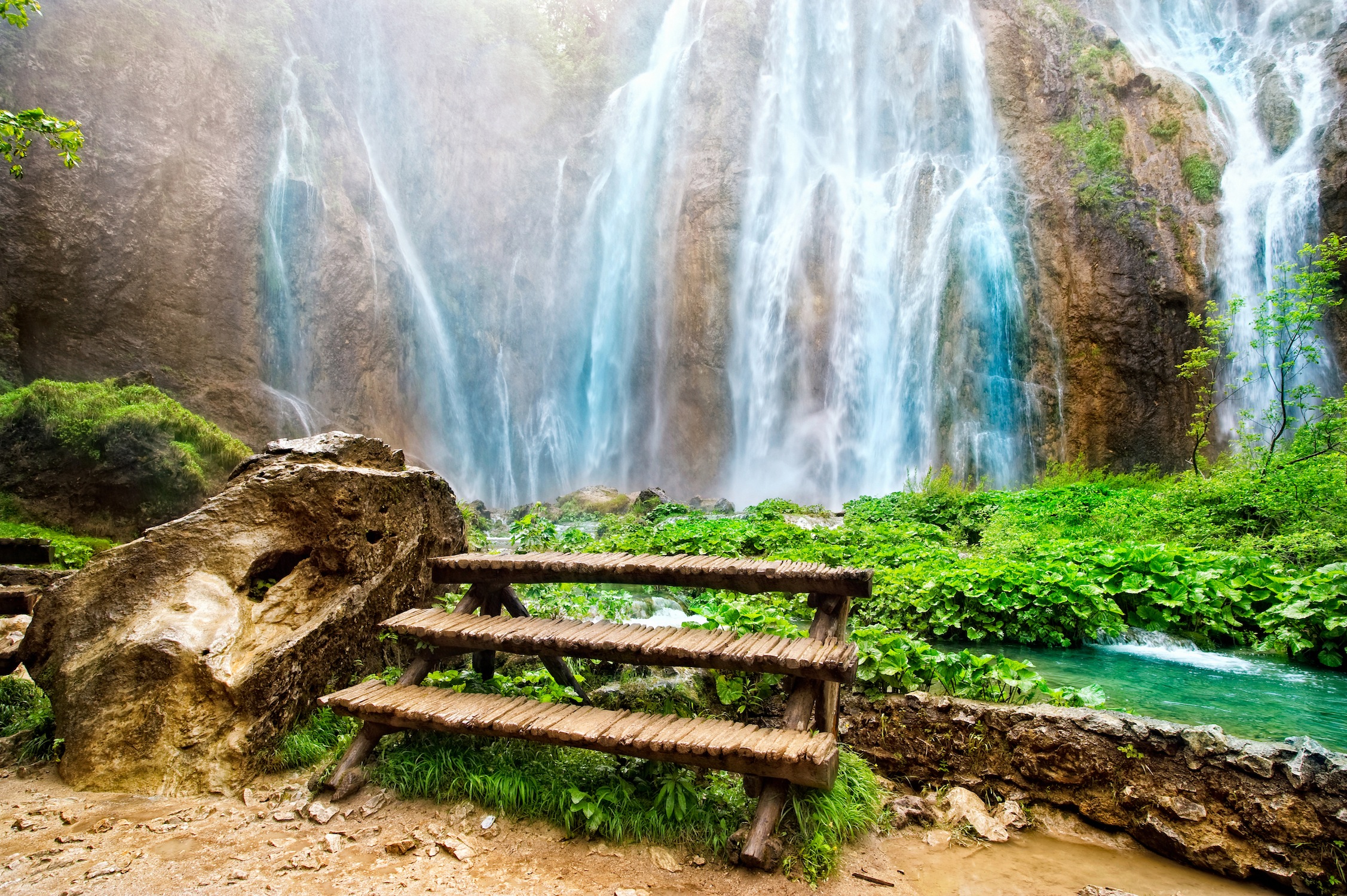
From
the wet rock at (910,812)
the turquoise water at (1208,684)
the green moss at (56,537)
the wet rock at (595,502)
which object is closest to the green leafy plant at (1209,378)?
the turquoise water at (1208,684)

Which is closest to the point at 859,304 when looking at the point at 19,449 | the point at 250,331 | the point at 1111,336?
the point at 1111,336

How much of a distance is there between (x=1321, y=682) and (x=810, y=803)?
4.36 m

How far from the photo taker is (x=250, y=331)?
19.7 meters

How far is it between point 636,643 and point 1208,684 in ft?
14.0

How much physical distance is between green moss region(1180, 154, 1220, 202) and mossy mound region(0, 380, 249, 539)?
77.3ft

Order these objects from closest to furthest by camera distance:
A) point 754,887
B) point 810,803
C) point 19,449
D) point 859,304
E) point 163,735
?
point 754,887
point 810,803
point 163,735
point 19,449
point 859,304

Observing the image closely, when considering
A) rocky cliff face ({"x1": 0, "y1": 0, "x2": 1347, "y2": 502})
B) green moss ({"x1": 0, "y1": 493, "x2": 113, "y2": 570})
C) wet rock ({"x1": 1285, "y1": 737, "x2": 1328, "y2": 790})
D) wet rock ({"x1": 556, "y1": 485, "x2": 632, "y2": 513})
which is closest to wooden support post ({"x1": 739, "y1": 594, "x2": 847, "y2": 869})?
wet rock ({"x1": 1285, "y1": 737, "x2": 1328, "y2": 790})

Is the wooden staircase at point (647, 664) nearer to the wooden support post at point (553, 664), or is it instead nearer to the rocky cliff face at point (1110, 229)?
the wooden support post at point (553, 664)

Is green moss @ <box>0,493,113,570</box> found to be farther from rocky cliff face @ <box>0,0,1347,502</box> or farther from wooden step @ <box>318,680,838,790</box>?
rocky cliff face @ <box>0,0,1347,502</box>

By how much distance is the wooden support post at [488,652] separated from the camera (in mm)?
4086

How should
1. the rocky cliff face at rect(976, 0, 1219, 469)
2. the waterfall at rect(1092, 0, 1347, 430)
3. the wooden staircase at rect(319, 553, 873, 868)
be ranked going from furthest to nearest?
the rocky cliff face at rect(976, 0, 1219, 469) < the waterfall at rect(1092, 0, 1347, 430) < the wooden staircase at rect(319, 553, 873, 868)

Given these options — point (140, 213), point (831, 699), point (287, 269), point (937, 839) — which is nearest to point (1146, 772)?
point (937, 839)

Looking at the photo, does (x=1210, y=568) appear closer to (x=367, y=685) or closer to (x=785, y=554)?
(x=785, y=554)

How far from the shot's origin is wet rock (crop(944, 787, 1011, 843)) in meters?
3.22
